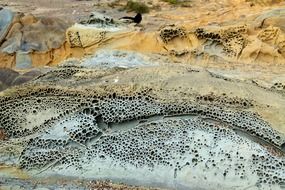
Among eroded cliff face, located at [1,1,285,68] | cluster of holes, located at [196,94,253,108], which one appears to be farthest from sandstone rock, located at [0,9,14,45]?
cluster of holes, located at [196,94,253,108]

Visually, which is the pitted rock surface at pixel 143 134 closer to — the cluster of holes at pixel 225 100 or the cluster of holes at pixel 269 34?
the cluster of holes at pixel 225 100

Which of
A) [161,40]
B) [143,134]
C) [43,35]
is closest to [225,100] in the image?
[143,134]

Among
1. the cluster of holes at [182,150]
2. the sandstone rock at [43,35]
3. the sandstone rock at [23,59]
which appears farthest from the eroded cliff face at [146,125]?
the sandstone rock at [43,35]

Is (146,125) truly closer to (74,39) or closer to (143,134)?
(143,134)

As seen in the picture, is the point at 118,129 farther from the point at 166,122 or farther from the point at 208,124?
the point at 208,124

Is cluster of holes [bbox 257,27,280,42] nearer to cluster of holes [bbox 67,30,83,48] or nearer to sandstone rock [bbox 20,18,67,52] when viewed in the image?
cluster of holes [bbox 67,30,83,48]

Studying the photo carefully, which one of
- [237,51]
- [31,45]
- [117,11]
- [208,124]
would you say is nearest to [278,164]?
[208,124]

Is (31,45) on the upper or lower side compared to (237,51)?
lower
